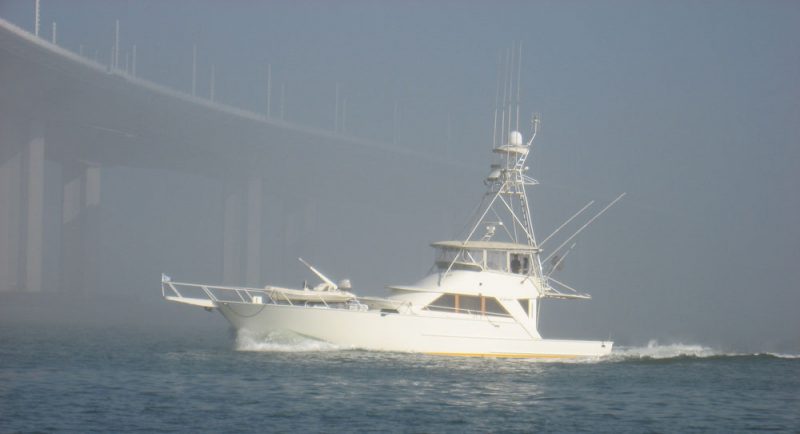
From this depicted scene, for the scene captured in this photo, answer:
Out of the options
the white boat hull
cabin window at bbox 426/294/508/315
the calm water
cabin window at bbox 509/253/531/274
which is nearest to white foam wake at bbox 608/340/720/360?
the calm water

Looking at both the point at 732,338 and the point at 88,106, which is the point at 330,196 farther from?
the point at 732,338

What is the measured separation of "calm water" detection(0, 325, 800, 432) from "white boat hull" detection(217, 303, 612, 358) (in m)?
0.54

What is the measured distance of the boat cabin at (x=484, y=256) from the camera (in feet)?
136

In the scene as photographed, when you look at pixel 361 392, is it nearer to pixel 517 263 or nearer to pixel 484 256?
pixel 484 256

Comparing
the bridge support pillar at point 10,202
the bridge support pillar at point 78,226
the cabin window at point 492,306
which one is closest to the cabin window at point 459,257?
the cabin window at point 492,306

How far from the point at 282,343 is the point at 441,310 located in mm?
5645

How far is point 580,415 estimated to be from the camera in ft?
96.3

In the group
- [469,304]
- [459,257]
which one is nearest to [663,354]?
[469,304]

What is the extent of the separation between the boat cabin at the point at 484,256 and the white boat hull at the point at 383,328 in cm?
216

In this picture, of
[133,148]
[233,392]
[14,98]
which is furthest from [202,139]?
[233,392]

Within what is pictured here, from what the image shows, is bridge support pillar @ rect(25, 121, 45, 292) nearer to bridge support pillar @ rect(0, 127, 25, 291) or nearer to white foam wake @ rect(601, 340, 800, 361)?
bridge support pillar @ rect(0, 127, 25, 291)

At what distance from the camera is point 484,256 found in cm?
4153

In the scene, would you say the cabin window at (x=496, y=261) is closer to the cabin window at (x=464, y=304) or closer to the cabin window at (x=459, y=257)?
the cabin window at (x=459, y=257)

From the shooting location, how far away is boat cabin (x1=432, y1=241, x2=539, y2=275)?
41375mm
